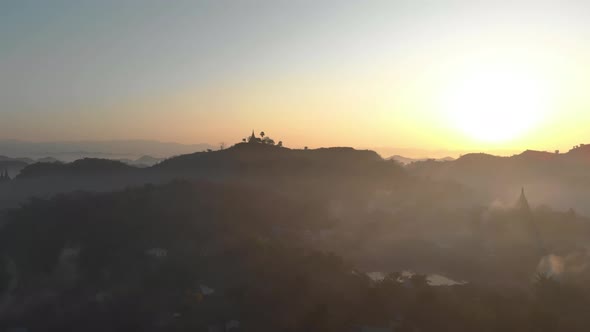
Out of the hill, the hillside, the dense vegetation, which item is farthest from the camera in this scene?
the hill

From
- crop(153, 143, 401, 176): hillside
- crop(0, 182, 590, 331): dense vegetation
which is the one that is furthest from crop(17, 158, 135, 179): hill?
crop(0, 182, 590, 331): dense vegetation

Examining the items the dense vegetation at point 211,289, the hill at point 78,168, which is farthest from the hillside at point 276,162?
the dense vegetation at point 211,289

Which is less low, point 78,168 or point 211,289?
point 78,168

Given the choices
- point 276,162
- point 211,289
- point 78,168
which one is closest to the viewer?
point 211,289

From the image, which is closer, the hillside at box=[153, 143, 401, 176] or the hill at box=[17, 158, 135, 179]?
the hillside at box=[153, 143, 401, 176]

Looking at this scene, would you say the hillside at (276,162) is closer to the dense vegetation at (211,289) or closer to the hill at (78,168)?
the hill at (78,168)

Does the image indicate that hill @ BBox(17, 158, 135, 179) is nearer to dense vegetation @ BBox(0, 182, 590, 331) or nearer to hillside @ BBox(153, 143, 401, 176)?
hillside @ BBox(153, 143, 401, 176)

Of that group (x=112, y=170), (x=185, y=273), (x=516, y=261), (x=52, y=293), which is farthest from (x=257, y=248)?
(x=112, y=170)

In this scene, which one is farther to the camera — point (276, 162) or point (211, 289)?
point (276, 162)

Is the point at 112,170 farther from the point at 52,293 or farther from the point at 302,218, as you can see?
the point at 52,293

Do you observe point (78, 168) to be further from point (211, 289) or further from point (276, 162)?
point (211, 289)

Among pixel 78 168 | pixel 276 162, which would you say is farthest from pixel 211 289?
pixel 78 168
